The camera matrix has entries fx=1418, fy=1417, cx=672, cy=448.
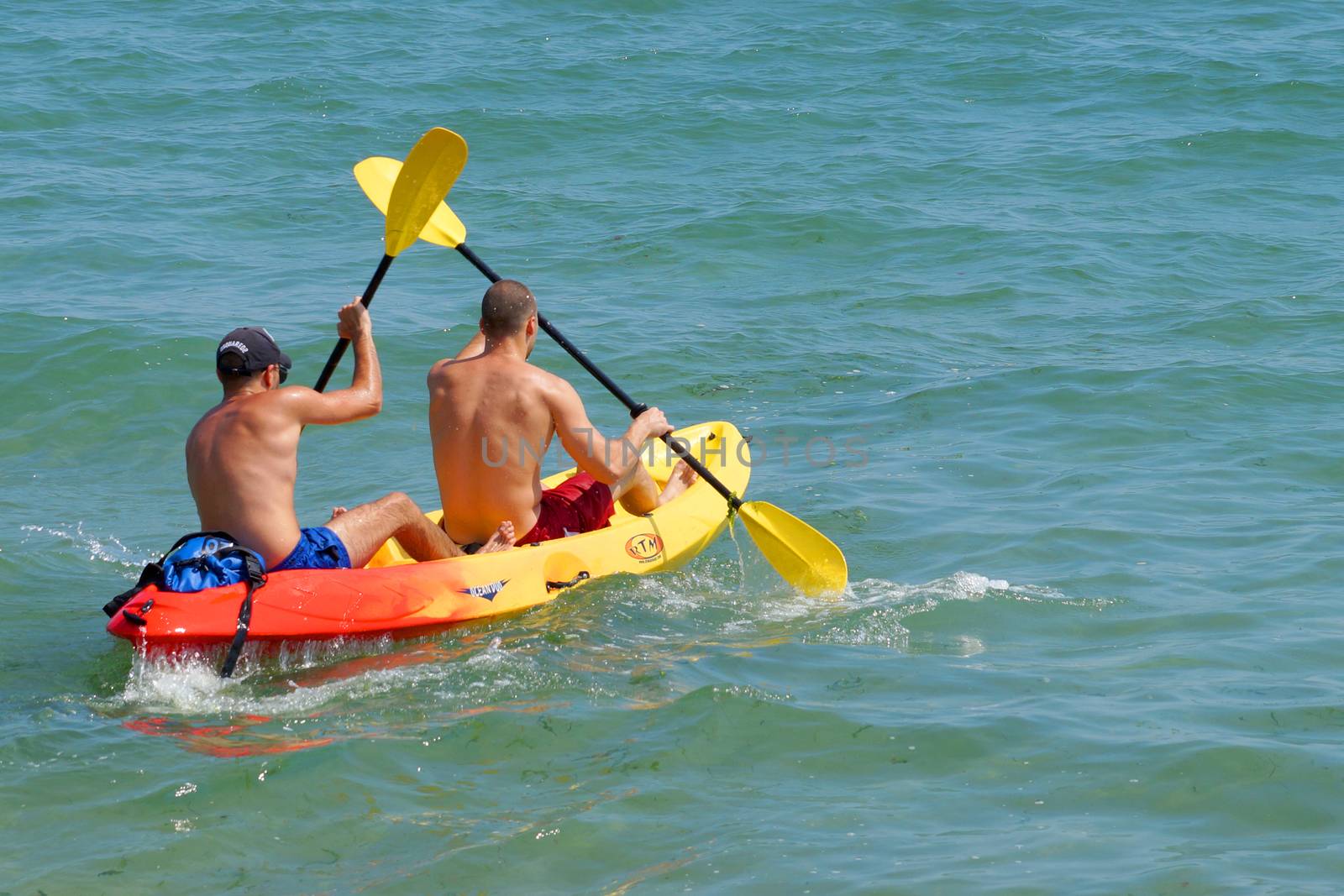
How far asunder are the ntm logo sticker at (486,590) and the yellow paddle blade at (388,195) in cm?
198

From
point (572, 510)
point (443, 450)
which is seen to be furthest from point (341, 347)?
point (572, 510)

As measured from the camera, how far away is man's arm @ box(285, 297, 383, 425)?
193 inches

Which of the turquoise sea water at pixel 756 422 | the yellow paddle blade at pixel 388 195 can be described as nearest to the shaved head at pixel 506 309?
the turquoise sea water at pixel 756 422

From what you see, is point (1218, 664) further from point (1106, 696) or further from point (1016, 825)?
point (1016, 825)

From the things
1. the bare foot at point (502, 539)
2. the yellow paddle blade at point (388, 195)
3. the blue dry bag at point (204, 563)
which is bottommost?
the bare foot at point (502, 539)

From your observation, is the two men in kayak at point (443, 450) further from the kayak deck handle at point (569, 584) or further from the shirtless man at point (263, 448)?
the kayak deck handle at point (569, 584)

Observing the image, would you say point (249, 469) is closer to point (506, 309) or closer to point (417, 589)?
point (417, 589)

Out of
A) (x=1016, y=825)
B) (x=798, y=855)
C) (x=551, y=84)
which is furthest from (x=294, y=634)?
(x=551, y=84)

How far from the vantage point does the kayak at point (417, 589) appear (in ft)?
15.4

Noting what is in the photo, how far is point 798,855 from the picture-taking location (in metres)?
3.71

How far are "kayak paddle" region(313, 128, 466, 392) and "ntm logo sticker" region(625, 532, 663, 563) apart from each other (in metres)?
1.51

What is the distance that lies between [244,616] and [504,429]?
1233 mm

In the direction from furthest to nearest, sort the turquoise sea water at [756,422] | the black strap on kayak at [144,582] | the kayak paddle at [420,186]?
the kayak paddle at [420,186] < the black strap on kayak at [144,582] < the turquoise sea water at [756,422]

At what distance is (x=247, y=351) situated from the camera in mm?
4930
